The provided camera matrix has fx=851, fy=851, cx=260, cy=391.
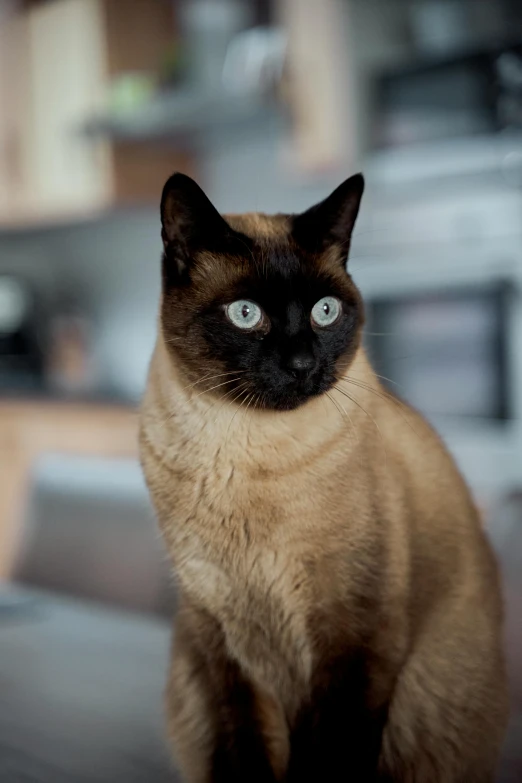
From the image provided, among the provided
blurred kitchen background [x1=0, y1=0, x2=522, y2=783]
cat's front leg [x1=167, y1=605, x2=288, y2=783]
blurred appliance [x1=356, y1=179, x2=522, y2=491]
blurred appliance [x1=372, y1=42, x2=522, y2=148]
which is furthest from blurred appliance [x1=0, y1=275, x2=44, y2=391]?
cat's front leg [x1=167, y1=605, x2=288, y2=783]

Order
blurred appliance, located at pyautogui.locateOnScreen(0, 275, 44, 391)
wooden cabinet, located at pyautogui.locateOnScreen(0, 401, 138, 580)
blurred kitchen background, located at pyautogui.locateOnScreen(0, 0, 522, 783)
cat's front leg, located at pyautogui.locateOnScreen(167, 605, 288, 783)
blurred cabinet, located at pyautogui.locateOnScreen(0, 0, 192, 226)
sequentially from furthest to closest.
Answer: blurred appliance, located at pyautogui.locateOnScreen(0, 275, 44, 391) → blurred cabinet, located at pyautogui.locateOnScreen(0, 0, 192, 226) → wooden cabinet, located at pyautogui.locateOnScreen(0, 401, 138, 580) → blurred kitchen background, located at pyautogui.locateOnScreen(0, 0, 522, 783) → cat's front leg, located at pyautogui.locateOnScreen(167, 605, 288, 783)

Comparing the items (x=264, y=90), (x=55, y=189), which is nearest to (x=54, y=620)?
(x=264, y=90)

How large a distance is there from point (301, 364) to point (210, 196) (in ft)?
3.68

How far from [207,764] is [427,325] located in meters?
1.64

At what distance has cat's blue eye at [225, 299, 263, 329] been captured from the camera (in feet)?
2.05

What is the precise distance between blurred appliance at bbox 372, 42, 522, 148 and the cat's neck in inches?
62.9

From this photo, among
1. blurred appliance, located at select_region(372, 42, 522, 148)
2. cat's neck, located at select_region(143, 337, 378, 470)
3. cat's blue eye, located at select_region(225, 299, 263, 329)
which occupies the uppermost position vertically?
blurred appliance, located at select_region(372, 42, 522, 148)

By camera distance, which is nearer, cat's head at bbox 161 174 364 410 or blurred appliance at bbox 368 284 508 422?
cat's head at bbox 161 174 364 410

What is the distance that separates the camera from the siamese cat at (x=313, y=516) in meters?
0.62

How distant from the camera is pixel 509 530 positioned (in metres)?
0.78

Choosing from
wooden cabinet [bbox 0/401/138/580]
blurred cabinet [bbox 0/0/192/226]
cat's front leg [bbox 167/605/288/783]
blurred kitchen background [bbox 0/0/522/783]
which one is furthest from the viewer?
blurred cabinet [bbox 0/0/192/226]

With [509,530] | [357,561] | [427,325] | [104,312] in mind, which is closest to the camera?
[357,561]

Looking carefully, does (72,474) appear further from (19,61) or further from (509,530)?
(19,61)

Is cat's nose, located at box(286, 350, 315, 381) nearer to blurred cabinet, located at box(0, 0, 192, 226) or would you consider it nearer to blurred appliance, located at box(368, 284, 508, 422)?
blurred appliance, located at box(368, 284, 508, 422)
